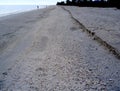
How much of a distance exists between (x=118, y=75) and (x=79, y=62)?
1875 mm

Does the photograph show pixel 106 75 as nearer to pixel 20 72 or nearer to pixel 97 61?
pixel 97 61

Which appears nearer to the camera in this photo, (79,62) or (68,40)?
(79,62)

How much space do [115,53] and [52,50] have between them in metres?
2.83

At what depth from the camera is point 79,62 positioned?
9.01 meters

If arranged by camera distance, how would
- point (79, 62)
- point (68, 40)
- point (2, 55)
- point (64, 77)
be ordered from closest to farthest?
point (64, 77), point (79, 62), point (2, 55), point (68, 40)

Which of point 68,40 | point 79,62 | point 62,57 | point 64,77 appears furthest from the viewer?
point 68,40

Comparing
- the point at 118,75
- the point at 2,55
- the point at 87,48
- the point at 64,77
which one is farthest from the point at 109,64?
the point at 2,55

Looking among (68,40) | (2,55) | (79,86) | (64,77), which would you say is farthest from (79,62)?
(68,40)

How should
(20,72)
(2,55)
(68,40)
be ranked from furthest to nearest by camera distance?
(68,40), (2,55), (20,72)

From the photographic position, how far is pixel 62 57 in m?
9.95

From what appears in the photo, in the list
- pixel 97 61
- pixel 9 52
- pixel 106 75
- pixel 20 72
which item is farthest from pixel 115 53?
pixel 9 52

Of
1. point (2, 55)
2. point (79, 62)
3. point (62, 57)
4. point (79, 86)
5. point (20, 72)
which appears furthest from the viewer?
point (2, 55)

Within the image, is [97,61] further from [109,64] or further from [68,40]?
[68,40]

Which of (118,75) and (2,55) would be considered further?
(2,55)
